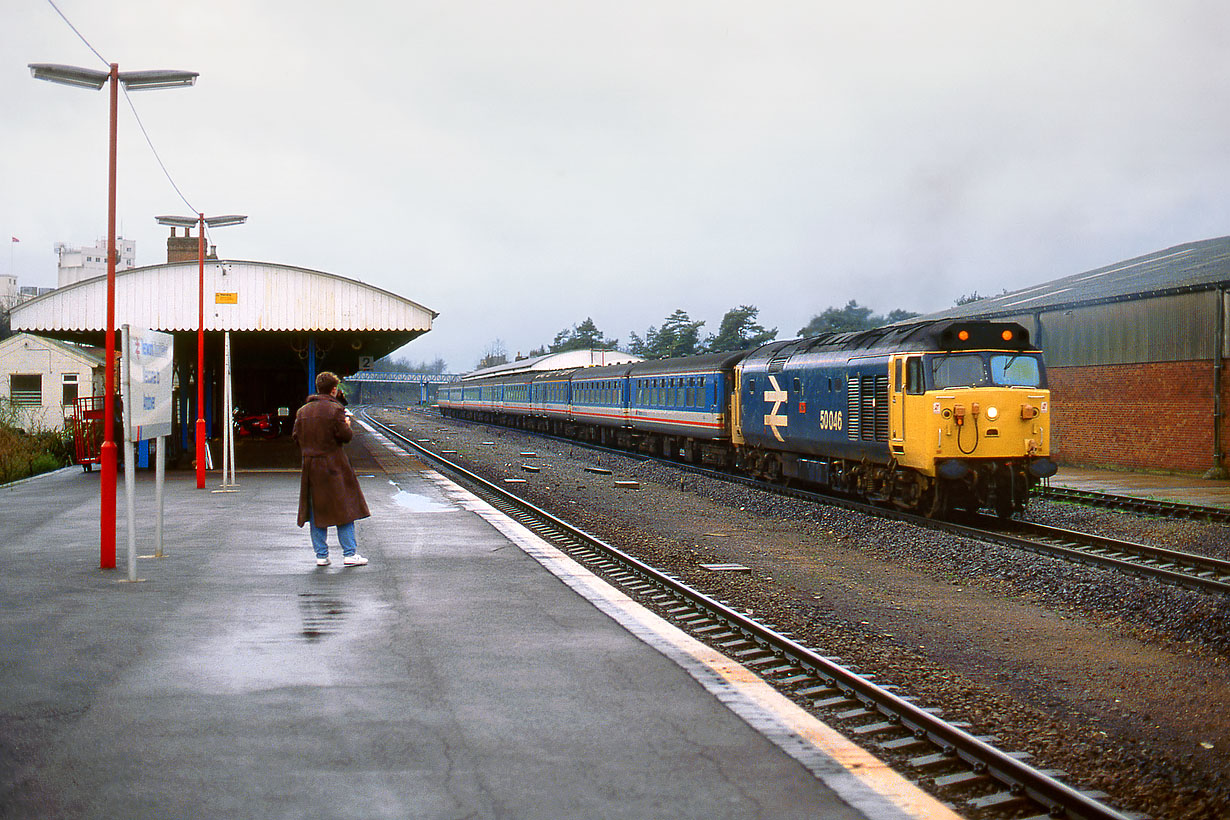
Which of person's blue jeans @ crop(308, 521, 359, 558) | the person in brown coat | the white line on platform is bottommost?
the white line on platform

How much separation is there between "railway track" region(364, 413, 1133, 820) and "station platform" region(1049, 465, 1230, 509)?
12.3m

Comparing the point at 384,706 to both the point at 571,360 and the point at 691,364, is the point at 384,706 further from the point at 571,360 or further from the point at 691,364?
the point at 571,360

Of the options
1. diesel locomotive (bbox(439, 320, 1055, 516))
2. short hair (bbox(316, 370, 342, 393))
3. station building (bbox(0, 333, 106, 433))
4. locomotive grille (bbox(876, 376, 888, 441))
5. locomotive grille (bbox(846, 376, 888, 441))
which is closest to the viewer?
short hair (bbox(316, 370, 342, 393))

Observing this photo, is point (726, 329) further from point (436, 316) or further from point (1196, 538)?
point (1196, 538)

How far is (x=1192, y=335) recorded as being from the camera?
24.4m

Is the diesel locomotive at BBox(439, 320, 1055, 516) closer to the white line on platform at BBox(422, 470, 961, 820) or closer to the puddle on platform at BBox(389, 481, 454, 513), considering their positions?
the puddle on platform at BBox(389, 481, 454, 513)

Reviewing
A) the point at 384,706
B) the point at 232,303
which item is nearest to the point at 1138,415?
the point at 232,303

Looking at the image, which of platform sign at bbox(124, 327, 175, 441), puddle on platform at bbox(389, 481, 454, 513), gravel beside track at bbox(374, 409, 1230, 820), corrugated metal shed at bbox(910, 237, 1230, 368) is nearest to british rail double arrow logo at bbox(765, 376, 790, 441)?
gravel beside track at bbox(374, 409, 1230, 820)

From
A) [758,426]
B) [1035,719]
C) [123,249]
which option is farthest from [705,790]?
[123,249]

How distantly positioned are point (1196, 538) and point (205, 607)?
11.6m

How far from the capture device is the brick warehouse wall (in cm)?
2406

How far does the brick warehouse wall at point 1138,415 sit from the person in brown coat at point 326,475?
20.4m

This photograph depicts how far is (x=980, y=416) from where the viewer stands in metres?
14.2

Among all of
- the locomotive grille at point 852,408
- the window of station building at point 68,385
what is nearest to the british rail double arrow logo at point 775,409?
the locomotive grille at point 852,408
